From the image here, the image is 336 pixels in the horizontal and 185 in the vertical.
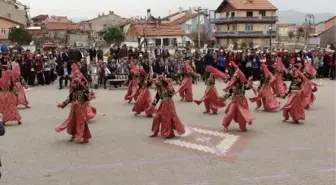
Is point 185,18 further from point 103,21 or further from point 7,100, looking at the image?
point 7,100

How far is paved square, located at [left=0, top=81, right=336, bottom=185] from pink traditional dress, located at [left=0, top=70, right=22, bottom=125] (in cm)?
33

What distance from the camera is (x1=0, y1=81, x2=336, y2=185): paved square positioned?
851 cm

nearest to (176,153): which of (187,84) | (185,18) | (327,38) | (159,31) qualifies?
(187,84)

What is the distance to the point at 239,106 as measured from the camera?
12.5 m

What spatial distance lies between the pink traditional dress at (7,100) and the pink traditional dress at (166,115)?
4401 millimetres

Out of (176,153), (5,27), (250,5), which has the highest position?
(250,5)

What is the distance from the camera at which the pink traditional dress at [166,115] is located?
1170cm

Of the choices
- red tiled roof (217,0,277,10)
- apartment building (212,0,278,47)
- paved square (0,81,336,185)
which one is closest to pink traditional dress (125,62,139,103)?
paved square (0,81,336,185)

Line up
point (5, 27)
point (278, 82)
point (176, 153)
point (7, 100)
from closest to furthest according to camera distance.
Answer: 1. point (176, 153)
2. point (7, 100)
3. point (278, 82)
4. point (5, 27)

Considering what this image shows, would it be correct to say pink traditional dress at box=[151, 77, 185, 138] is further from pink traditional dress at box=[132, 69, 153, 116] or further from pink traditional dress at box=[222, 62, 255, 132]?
pink traditional dress at box=[132, 69, 153, 116]

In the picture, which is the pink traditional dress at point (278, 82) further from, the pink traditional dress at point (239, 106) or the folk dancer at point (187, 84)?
the pink traditional dress at point (239, 106)

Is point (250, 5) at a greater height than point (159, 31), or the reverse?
point (250, 5)

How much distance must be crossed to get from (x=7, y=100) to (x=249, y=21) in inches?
2421

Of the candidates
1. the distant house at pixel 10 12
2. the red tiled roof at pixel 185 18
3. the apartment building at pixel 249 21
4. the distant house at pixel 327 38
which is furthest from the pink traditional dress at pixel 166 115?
the red tiled roof at pixel 185 18
